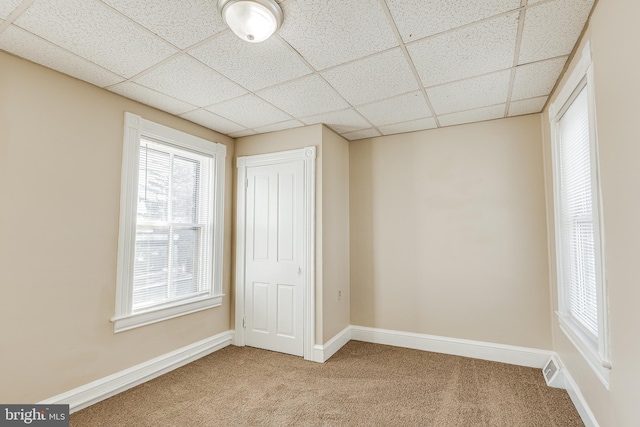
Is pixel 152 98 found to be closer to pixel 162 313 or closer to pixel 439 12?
pixel 162 313

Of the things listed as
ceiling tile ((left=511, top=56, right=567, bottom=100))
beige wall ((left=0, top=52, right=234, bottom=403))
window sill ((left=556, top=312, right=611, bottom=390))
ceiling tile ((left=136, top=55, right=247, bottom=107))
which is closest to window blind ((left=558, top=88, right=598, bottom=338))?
window sill ((left=556, top=312, right=611, bottom=390))

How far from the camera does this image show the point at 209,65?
87.8 inches

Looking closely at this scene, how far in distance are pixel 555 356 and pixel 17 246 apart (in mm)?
4499

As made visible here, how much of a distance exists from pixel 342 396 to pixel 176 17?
292cm

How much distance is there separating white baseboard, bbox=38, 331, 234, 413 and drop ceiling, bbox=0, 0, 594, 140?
7.88ft

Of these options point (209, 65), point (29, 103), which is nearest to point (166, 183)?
point (29, 103)

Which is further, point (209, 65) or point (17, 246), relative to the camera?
point (209, 65)

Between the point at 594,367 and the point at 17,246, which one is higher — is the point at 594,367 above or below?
below

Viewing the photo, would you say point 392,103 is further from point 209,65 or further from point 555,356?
point 555,356

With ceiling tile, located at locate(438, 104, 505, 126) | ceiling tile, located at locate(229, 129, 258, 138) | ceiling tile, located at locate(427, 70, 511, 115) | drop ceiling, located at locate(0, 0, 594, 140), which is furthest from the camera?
ceiling tile, located at locate(229, 129, 258, 138)

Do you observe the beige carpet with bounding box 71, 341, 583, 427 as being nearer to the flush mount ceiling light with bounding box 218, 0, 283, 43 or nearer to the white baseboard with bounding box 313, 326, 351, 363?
the white baseboard with bounding box 313, 326, 351, 363

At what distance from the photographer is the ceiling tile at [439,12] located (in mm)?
1630

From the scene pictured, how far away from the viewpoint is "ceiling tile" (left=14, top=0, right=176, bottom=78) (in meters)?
1.68

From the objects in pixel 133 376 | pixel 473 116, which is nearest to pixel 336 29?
pixel 473 116
